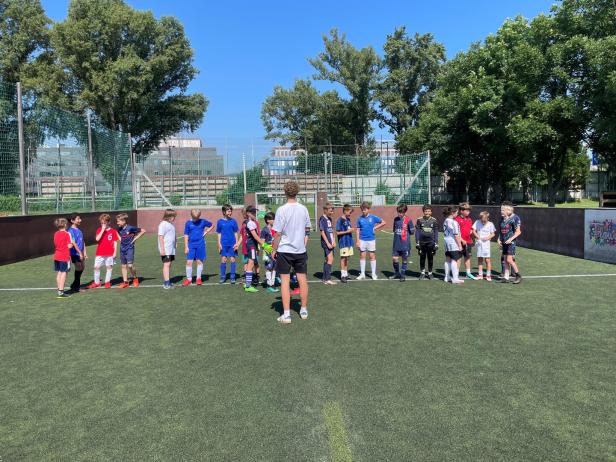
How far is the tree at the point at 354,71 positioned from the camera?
51312 mm

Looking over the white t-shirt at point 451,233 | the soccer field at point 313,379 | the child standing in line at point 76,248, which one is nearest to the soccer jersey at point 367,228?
the white t-shirt at point 451,233

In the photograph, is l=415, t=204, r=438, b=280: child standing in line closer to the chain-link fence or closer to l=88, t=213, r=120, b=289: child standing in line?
l=88, t=213, r=120, b=289: child standing in line

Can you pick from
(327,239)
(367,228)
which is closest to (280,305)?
(327,239)

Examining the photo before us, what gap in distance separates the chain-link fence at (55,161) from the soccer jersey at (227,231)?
828 cm

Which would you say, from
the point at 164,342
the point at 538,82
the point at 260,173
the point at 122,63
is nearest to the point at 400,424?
the point at 164,342

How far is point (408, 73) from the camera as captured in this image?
1973 inches

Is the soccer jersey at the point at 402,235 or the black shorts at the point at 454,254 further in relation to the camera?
the soccer jersey at the point at 402,235

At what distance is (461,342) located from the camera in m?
5.54

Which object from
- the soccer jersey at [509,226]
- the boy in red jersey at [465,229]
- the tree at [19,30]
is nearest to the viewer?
the soccer jersey at [509,226]

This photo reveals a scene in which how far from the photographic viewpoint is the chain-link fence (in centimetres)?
1361

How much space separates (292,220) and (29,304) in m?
Result: 5.16

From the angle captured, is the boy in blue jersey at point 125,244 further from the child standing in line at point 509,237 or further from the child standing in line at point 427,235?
the child standing in line at point 509,237

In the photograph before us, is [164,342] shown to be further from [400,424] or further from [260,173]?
[260,173]

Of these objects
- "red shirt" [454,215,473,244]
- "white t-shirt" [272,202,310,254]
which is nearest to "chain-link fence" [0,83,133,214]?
"white t-shirt" [272,202,310,254]
